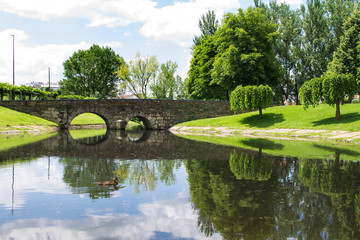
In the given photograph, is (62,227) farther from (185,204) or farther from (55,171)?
(55,171)

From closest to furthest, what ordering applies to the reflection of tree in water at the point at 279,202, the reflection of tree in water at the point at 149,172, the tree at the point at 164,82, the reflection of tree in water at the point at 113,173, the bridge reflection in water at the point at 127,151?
the reflection of tree in water at the point at 279,202, the reflection of tree in water at the point at 113,173, the reflection of tree in water at the point at 149,172, the bridge reflection in water at the point at 127,151, the tree at the point at 164,82

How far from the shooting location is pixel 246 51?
4541cm

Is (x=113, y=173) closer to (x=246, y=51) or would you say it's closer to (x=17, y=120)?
(x=17, y=120)

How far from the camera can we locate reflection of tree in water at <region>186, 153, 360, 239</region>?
630 cm

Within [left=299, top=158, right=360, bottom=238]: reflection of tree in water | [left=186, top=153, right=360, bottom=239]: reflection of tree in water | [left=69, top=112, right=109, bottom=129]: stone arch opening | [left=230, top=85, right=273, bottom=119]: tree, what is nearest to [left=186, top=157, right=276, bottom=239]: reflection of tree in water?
[left=186, top=153, right=360, bottom=239]: reflection of tree in water

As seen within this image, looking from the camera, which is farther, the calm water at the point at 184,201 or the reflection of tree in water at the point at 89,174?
the reflection of tree in water at the point at 89,174

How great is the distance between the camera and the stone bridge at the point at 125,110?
49.3 m

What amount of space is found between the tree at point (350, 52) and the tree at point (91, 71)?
57161 mm

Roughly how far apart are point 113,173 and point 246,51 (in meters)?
36.6

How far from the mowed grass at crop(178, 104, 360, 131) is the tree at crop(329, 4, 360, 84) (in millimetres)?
4619

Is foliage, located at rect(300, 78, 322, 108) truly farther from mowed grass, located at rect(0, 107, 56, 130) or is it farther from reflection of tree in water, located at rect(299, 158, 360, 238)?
mowed grass, located at rect(0, 107, 56, 130)

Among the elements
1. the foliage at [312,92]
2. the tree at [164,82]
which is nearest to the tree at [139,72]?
the tree at [164,82]

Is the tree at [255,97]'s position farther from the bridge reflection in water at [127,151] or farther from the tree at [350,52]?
the bridge reflection in water at [127,151]

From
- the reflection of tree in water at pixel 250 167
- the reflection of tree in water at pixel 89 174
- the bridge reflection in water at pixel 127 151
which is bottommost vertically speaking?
the bridge reflection in water at pixel 127 151
